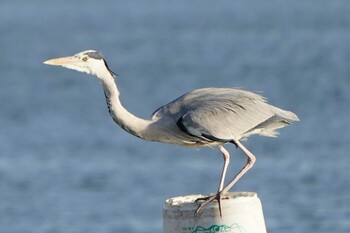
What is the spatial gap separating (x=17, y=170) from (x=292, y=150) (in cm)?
499

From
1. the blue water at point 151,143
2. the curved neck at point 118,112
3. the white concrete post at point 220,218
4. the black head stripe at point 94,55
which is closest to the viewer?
the white concrete post at point 220,218

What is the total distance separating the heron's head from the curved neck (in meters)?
0.06

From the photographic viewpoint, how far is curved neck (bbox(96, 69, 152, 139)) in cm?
883

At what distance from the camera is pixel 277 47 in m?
51.0

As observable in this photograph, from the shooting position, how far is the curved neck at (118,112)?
8.83 metres

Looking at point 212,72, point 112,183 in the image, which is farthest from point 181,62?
point 112,183

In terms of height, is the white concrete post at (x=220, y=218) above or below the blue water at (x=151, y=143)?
below

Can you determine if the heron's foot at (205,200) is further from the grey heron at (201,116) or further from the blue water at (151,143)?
the blue water at (151,143)

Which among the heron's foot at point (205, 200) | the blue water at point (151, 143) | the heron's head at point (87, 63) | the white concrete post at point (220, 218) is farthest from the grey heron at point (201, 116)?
the blue water at point (151, 143)

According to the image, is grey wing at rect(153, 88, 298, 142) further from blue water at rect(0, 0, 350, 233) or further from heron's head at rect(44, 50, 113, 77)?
blue water at rect(0, 0, 350, 233)

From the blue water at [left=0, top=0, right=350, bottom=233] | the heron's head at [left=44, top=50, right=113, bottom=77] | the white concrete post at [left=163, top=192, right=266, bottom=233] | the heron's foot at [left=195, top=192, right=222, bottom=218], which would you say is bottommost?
the white concrete post at [left=163, top=192, right=266, bottom=233]

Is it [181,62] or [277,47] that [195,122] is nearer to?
[181,62]

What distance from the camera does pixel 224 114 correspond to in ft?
28.3

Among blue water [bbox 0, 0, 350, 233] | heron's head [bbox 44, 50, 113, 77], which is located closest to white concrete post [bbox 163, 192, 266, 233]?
heron's head [bbox 44, 50, 113, 77]
